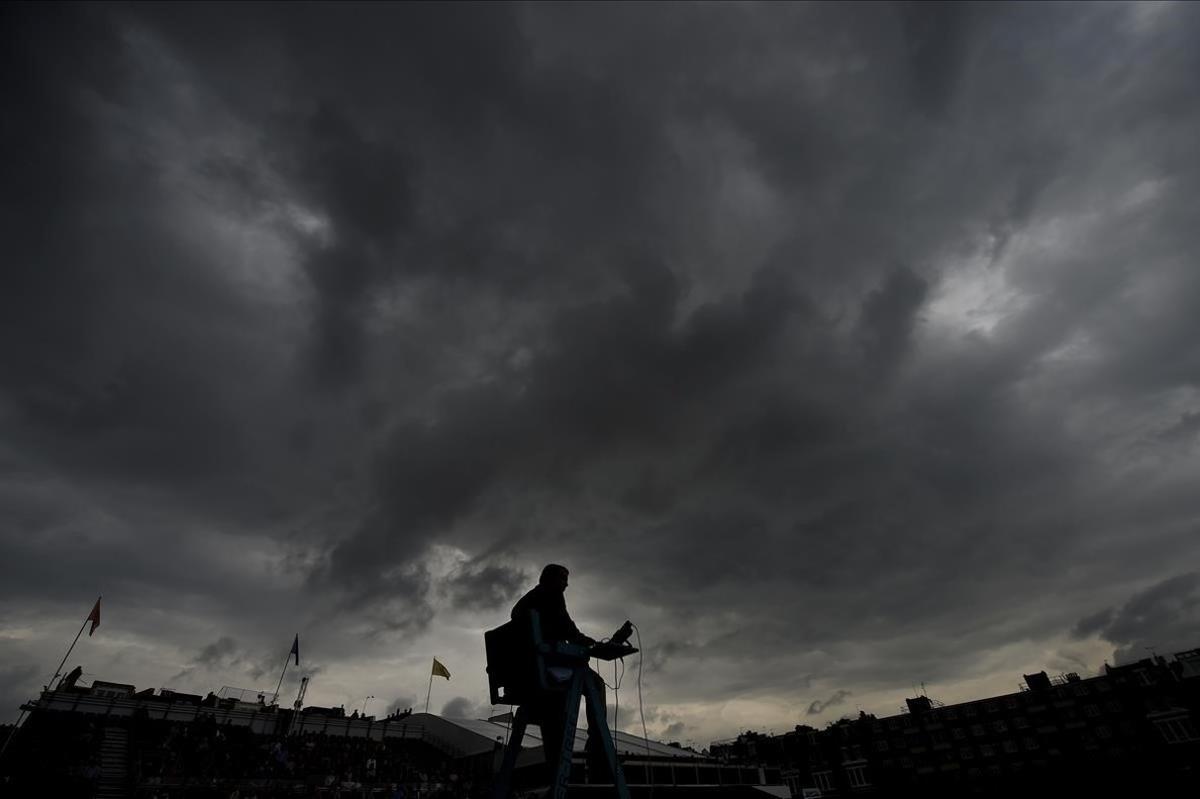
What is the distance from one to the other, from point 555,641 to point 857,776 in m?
84.5

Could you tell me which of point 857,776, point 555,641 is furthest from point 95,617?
point 857,776

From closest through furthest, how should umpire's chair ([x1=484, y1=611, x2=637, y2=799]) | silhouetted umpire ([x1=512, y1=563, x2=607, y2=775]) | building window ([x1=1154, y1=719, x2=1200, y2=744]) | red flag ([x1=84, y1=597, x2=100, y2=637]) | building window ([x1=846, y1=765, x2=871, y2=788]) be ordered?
umpire's chair ([x1=484, y1=611, x2=637, y2=799]), silhouetted umpire ([x1=512, y1=563, x2=607, y2=775]), red flag ([x1=84, y1=597, x2=100, y2=637]), building window ([x1=1154, y1=719, x2=1200, y2=744]), building window ([x1=846, y1=765, x2=871, y2=788])

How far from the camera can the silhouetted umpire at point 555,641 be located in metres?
8.06

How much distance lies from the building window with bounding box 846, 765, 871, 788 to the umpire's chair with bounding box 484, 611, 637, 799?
8243 cm

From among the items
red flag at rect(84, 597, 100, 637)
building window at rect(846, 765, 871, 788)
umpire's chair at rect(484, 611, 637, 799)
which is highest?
red flag at rect(84, 597, 100, 637)

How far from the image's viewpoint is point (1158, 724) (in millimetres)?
55281

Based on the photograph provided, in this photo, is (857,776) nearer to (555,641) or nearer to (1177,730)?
(1177,730)

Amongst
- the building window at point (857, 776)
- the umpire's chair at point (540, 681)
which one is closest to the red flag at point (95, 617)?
the umpire's chair at point (540, 681)

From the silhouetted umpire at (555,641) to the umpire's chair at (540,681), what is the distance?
4 cm

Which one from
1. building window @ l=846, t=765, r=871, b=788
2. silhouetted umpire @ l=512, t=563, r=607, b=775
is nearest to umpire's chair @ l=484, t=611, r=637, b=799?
silhouetted umpire @ l=512, t=563, r=607, b=775

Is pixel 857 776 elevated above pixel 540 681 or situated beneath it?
elevated above

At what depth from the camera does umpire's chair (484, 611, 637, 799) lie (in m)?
7.66

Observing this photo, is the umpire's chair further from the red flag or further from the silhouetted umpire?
the red flag

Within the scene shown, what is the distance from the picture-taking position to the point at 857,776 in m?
72.4
